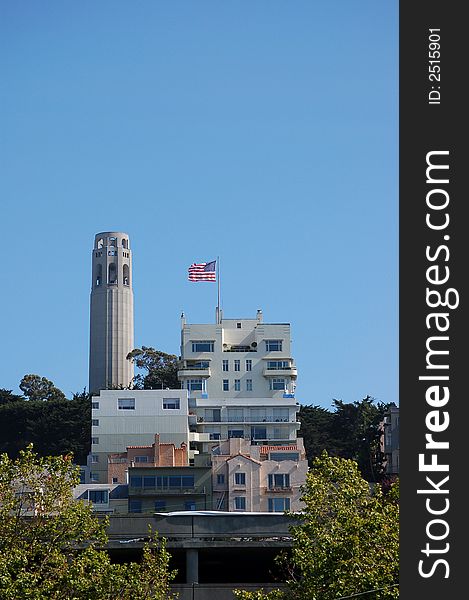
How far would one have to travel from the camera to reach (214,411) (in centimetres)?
12888

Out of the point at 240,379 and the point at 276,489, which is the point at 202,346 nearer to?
the point at 240,379

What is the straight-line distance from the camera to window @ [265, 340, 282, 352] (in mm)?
131875

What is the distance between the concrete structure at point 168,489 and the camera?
105438 millimetres

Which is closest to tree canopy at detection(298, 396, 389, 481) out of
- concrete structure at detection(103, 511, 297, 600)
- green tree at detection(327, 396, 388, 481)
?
green tree at detection(327, 396, 388, 481)

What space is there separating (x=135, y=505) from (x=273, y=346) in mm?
32485

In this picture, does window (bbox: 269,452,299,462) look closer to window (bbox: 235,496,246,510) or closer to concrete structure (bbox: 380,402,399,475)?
window (bbox: 235,496,246,510)

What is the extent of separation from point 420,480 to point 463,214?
3.55 metres

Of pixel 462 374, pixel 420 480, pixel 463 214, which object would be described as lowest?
pixel 420 480

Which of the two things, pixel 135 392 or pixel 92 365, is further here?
pixel 92 365

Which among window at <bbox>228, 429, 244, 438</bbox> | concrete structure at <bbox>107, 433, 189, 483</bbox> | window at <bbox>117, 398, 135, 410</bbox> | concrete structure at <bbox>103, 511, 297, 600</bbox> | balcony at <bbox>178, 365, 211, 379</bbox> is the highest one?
balcony at <bbox>178, 365, 211, 379</bbox>

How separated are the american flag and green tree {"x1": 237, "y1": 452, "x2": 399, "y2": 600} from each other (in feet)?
281

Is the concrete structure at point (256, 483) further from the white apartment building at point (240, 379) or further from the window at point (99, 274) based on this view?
the window at point (99, 274)

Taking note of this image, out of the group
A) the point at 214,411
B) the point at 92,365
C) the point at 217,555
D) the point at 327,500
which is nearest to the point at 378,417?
the point at 214,411

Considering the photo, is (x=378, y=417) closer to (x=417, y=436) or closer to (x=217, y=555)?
(x=217, y=555)
